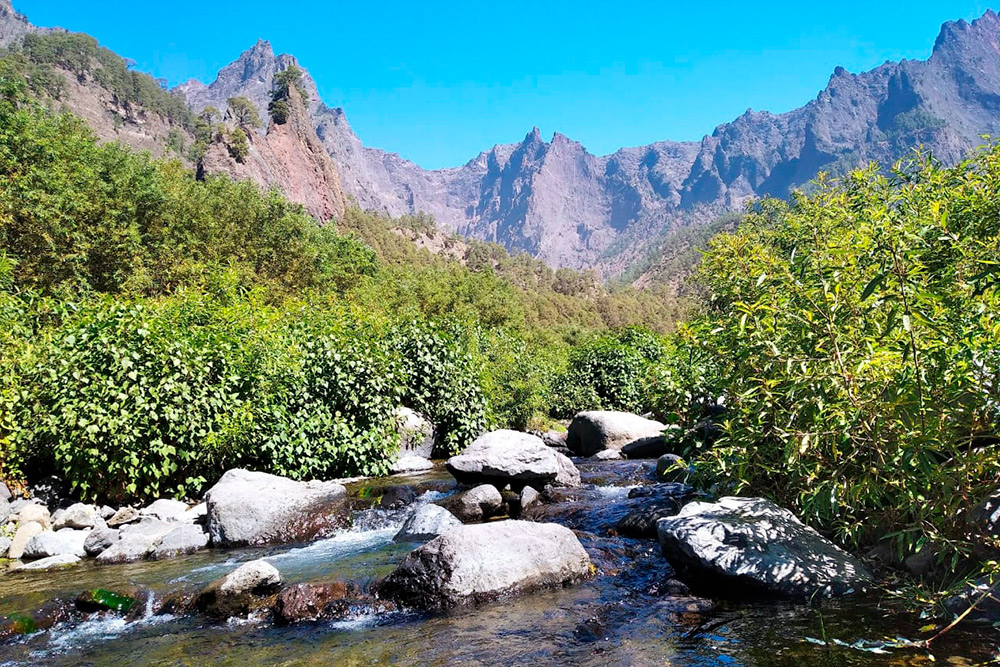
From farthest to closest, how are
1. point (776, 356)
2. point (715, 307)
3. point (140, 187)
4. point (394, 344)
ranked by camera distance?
point (140, 187) < point (394, 344) < point (715, 307) < point (776, 356)

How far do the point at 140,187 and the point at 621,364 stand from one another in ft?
76.0

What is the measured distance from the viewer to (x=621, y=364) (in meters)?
29.2

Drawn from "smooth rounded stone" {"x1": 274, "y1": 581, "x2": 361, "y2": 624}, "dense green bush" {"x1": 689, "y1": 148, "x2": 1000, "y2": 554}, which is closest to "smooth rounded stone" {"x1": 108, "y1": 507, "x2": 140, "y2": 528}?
"smooth rounded stone" {"x1": 274, "y1": 581, "x2": 361, "y2": 624}

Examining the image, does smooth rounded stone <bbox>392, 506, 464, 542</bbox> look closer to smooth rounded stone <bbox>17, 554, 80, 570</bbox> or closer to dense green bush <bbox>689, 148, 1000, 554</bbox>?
dense green bush <bbox>689, 148, 1000, 554</bbox>

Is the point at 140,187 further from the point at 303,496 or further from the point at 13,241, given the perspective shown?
the point at 303,496

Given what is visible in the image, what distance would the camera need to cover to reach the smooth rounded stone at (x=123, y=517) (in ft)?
34.1

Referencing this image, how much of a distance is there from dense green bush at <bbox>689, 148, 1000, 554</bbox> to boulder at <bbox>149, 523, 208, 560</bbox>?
7.46 meters

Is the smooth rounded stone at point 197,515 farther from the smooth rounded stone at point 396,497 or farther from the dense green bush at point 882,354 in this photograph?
the dense green bush at point 882,354

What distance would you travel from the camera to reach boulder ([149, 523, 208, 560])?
9227 millimetres

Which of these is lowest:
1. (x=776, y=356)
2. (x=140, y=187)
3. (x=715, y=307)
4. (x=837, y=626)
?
(x=837, y=626)

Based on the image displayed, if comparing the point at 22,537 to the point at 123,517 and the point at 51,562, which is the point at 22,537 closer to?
the point at 51,562

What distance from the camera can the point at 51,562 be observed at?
8.84 m

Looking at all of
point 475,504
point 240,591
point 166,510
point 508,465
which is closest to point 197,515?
point 166,510

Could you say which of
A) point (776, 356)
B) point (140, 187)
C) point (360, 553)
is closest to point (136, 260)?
point (140, 187)
